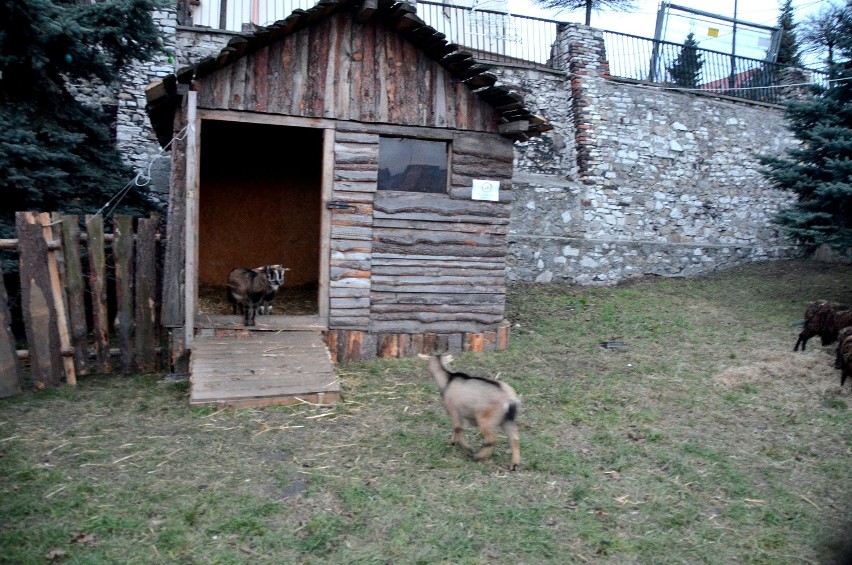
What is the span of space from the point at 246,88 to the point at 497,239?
12.9ft

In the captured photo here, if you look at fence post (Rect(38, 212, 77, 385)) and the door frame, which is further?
the door frame

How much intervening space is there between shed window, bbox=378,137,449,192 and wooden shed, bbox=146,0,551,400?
→ 2cm

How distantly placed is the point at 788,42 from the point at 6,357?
27.5m

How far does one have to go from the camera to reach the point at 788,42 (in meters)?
25.2

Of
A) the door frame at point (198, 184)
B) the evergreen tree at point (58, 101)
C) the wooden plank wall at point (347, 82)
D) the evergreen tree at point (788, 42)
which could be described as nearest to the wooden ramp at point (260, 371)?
the door frame at point (198, 184)

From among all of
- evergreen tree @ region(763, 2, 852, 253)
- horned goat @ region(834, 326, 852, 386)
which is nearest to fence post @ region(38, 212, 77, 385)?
horned goat @ region(834, 326, 852, 386)

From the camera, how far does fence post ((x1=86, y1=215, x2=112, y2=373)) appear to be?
7.67 meters

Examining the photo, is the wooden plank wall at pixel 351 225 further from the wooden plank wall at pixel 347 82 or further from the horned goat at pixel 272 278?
the horned goat at pixel 272 278

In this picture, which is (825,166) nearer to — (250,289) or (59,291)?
(250,289)

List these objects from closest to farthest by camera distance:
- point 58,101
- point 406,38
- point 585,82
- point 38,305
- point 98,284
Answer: point 38,305 → point 98,284 → point 406,38 → point 58,101 → point 585,82

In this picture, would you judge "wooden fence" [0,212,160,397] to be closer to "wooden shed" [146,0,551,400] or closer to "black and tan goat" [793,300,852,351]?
"wooden shed" [146,0,551,400]

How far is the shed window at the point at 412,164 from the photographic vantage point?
361 inches

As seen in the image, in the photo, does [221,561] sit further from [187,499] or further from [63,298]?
[63,298]

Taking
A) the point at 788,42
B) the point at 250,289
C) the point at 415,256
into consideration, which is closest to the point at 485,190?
the point at 415,256
